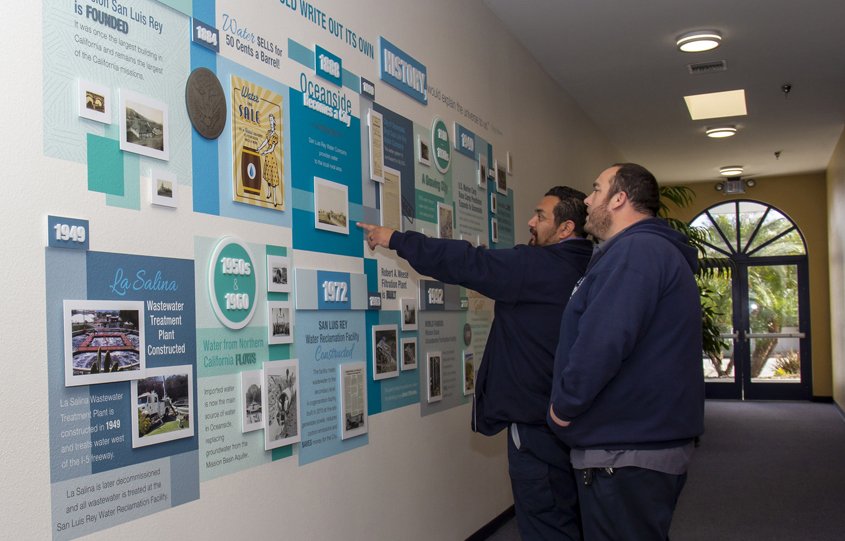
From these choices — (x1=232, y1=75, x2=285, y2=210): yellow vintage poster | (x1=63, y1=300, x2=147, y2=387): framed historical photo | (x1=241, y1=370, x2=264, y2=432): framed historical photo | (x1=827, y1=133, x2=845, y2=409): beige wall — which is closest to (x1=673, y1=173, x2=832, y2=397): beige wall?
(x1=827, y1=133, x2=845, y2=409): beige wall

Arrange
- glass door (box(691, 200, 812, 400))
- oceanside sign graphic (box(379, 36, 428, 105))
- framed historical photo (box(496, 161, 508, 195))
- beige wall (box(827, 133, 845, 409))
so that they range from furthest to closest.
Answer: glass door (box(691, 200, 812, 400)), beige wall (box(827, 133, 845, 409)), framed historical photo (box(496, 161, 508, 195)), oceanside sign graphic (box(379, 36, 428, 105))

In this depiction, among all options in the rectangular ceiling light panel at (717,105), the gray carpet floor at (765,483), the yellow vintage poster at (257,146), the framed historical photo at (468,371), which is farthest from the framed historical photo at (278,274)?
the rectangular ceiling light panel at (717,105)

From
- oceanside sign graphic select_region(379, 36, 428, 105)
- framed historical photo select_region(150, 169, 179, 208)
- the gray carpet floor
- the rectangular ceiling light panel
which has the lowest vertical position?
the gray carpet floor

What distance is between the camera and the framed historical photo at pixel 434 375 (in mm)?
3629

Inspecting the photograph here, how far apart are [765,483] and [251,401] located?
5.06 metres

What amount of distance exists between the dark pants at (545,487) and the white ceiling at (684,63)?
2936 mm

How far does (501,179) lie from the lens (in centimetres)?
476

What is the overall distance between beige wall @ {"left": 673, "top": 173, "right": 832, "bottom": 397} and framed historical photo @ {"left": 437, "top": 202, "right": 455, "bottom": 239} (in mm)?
9576

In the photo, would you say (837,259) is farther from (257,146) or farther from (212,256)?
(212,256)

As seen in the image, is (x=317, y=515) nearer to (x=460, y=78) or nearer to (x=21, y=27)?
(x=21, y=27)

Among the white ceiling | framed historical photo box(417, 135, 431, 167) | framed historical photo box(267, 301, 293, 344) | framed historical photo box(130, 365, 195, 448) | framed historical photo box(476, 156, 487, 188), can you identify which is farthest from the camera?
the white ceiling

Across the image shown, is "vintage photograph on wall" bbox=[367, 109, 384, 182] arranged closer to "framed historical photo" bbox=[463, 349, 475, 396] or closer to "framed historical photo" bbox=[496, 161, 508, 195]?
"framed historical photo" bbox=[463, 349, 475, 396]

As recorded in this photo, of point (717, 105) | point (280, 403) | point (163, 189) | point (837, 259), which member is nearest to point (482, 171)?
point (280, 403)

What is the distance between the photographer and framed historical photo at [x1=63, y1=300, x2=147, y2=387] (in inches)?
67.4
